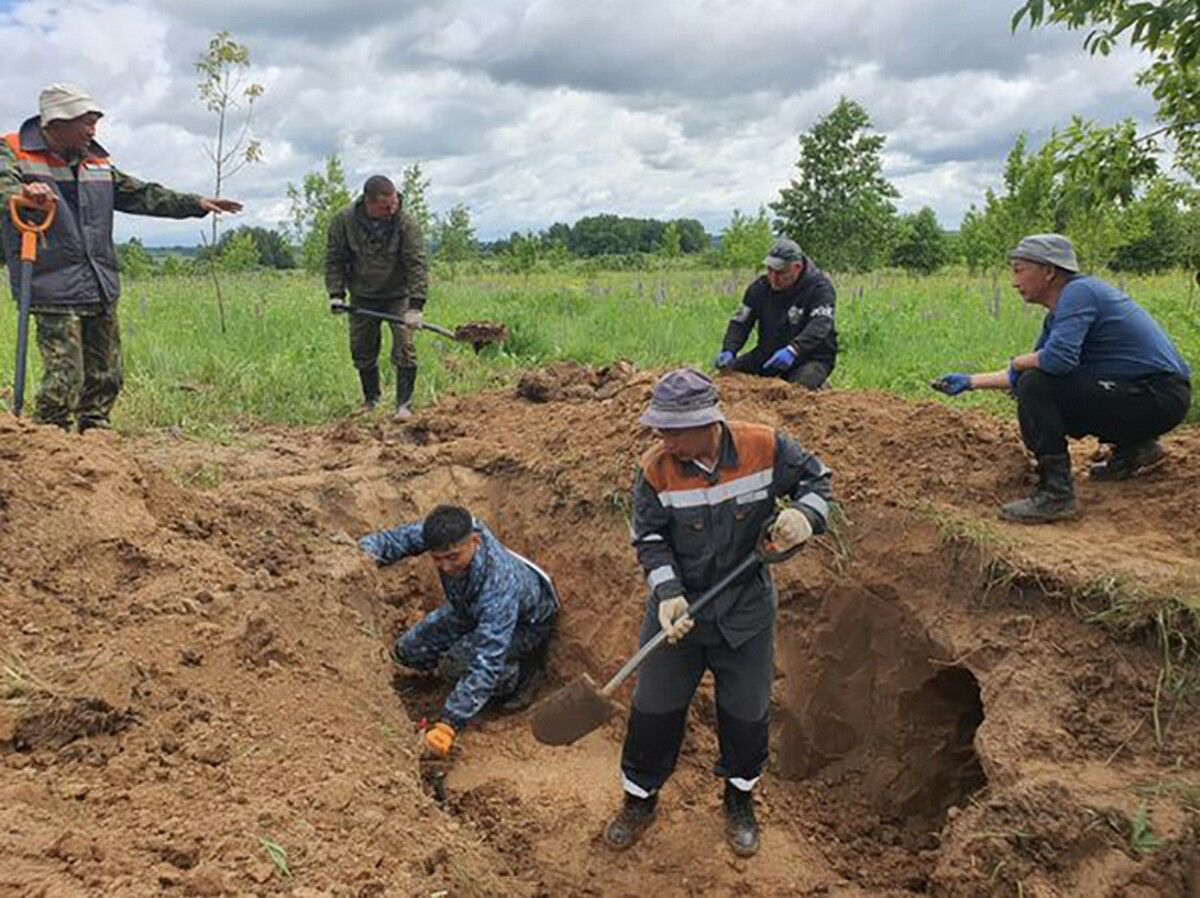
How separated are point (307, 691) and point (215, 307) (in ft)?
37.3

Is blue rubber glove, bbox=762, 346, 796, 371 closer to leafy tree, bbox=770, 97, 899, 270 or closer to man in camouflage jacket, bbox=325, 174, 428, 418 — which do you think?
man in camouflage jacket, bbox=325, 174, 428, 418

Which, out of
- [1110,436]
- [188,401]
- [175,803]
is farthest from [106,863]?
[188,401]

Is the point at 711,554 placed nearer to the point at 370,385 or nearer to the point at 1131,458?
the point at 1131,458

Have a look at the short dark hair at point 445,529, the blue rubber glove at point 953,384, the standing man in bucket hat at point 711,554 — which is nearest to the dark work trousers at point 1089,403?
the blue rubber glove at point 953,384

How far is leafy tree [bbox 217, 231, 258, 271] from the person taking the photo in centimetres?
2225

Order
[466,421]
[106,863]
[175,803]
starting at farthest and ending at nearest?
1. [466,421]
2. [175,803]
3. [106,863]

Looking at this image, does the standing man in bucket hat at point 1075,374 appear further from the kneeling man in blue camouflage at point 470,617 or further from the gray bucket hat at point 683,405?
the kneeling man in blue camouflage at point 470,617

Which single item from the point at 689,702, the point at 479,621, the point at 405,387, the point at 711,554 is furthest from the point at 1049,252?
the point at 405,387

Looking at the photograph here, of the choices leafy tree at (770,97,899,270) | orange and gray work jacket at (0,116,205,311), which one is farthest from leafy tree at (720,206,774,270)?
orange and gray work jacket at (0,116,205,311)

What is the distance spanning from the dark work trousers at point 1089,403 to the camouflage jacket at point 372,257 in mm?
4253

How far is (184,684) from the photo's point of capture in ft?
9.55

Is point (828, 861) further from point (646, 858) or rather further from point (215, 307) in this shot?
point (215, 307)

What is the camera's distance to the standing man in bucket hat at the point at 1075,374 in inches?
165

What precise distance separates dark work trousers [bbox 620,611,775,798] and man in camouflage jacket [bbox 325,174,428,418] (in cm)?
379
